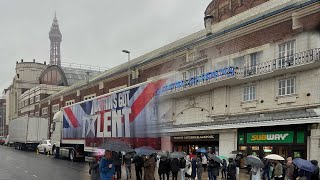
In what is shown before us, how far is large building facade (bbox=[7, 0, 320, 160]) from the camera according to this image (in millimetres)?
22734

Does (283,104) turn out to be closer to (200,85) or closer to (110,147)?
(200,85)

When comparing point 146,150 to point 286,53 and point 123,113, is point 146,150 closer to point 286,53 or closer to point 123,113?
point 123,113

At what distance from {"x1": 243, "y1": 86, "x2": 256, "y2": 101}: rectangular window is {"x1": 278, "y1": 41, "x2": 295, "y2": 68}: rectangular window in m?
3.01

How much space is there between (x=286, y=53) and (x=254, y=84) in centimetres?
324

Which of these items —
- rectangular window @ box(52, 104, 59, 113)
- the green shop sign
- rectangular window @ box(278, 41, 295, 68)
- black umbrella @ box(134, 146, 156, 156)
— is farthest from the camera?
rectangular window @ box(52, 104, 59, 113)

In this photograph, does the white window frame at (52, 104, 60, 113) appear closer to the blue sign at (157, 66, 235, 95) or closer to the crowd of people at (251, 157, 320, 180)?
the blue sign at (157, 66, 235, 95)

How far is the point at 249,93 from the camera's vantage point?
2706 cm

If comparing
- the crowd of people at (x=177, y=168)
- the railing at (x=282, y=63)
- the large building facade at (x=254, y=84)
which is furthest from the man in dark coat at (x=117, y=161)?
the railing at (x=282, y=63)

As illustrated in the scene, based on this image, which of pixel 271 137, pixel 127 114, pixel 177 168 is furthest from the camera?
pixel 271 137

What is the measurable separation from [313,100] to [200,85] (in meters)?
9.09

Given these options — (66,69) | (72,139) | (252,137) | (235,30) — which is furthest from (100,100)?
(66,69)

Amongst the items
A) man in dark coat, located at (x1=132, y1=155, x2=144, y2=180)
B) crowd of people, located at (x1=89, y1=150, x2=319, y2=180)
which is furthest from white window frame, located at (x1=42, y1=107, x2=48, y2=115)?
man in dark coat, located at (x1=132, y1=155, x2=144, y2=180)

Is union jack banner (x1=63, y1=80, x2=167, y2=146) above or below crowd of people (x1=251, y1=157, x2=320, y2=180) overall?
above

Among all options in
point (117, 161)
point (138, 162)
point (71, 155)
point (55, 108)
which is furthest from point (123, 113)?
point (55, 108)
